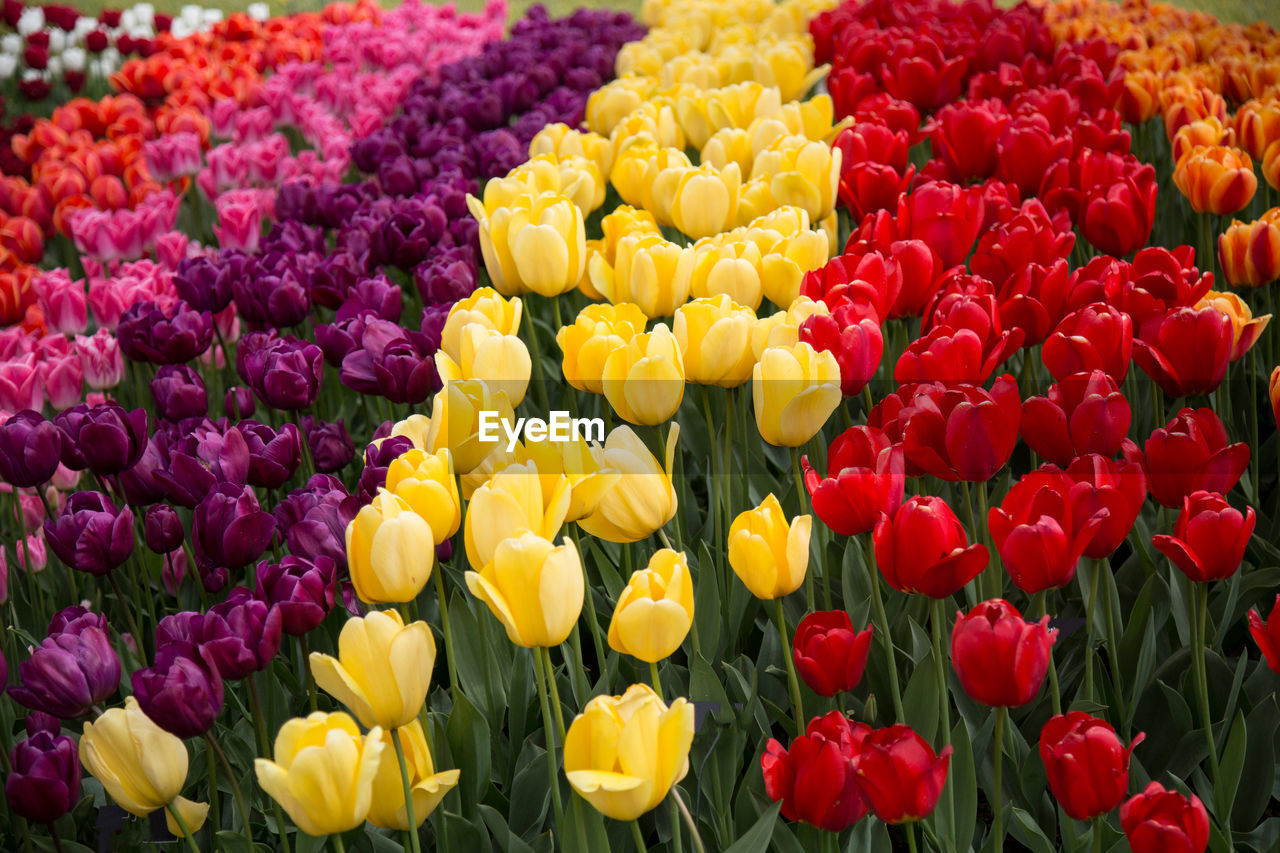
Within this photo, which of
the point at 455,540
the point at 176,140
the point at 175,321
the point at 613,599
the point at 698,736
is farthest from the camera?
the point at 176,140

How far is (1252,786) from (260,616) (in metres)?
1.30

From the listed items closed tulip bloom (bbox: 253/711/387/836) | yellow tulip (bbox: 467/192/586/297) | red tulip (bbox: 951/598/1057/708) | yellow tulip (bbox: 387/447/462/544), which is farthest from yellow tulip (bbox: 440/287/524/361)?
red tulip (bbox: 951/598/1057/708)

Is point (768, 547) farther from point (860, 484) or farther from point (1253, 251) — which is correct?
point (1253, 251)

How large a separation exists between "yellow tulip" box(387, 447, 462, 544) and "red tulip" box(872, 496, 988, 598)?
49 centimetres

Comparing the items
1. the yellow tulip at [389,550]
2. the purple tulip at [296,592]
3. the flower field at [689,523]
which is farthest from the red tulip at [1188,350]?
the purple tulip at [296,592]

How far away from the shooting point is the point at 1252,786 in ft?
4.73

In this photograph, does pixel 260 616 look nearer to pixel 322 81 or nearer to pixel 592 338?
pixel 592 338

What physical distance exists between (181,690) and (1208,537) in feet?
3.77

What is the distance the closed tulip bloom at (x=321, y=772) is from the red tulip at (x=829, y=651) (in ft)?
1.57

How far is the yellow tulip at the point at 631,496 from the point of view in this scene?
1.29m

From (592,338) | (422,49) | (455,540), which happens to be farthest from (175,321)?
(422,49)

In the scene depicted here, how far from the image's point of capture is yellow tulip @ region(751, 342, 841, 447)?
4.67 ft

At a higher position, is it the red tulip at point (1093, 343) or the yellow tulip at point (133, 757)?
the red tulip at point (1093, 343)

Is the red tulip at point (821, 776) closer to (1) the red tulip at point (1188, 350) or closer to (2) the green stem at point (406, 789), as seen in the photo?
(2) the green stem at point (406, 789)
